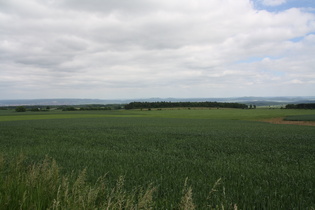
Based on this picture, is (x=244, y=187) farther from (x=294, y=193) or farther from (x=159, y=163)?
(x=159, y=163)

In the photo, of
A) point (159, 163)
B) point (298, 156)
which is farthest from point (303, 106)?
point (159, 163)

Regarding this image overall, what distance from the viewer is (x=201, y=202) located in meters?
6.32

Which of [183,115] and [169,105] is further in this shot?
[169,105]

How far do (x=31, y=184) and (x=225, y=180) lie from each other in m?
6.72

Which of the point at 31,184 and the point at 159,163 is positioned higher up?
the point at 31,184

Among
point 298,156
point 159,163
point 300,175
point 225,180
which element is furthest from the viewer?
point 298,156

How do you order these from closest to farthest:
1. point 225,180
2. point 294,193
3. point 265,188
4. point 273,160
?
point 294,193 < point 265,188 < point 225,180 < point 273,160

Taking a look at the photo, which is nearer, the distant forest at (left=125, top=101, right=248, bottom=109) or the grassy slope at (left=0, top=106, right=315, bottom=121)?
the grassy slope at (left=0, top=106, right=315, bottom=121)

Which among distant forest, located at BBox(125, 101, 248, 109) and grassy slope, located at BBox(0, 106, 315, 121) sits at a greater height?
distant forest, located at BBox(125, 101, 248, 109)

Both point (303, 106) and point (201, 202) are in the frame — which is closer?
point (201, 202)

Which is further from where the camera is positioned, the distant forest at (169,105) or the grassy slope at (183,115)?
the distant forest at (169,105)

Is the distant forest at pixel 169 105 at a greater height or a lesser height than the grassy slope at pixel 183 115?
greater

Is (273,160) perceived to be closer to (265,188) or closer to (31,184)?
(265,188)

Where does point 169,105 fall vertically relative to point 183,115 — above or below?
above
